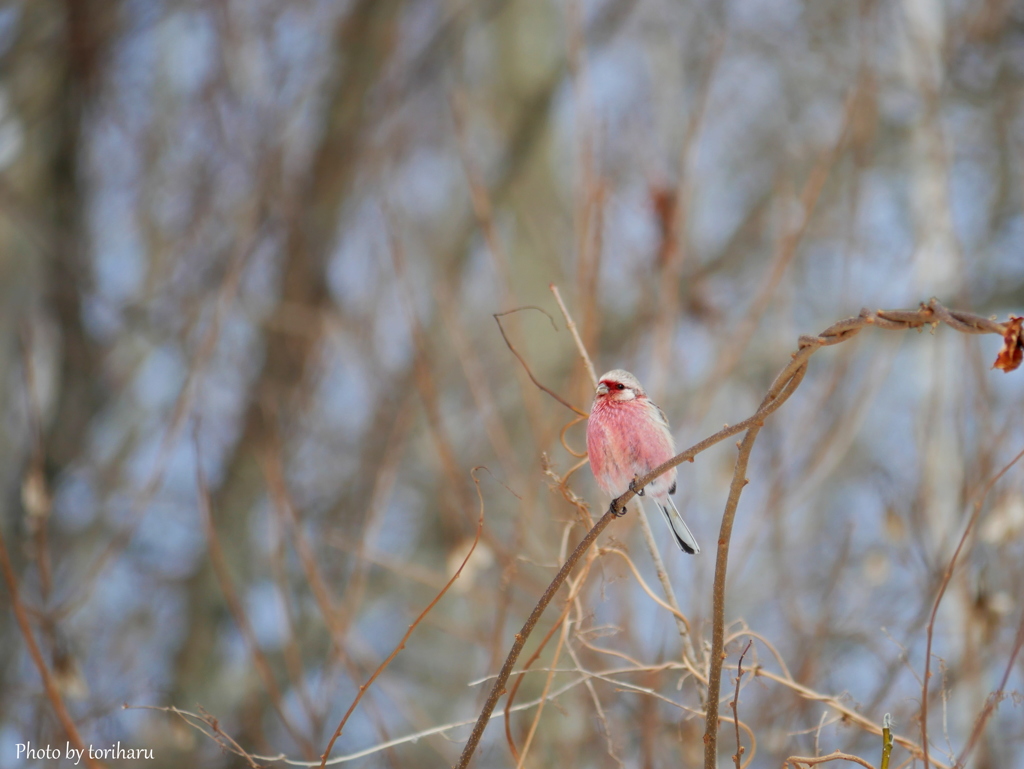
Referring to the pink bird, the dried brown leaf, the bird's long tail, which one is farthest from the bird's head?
the dried brown leaf

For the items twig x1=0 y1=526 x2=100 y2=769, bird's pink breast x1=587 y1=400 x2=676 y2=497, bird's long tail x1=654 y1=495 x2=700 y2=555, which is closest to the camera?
twig x1=0 y1=526 x2=100 y2=769

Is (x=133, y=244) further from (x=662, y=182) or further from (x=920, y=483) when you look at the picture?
(x=920, y=483)

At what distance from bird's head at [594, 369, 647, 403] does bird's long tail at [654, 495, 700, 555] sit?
39 cm

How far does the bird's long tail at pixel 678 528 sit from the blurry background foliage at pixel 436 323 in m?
0.45

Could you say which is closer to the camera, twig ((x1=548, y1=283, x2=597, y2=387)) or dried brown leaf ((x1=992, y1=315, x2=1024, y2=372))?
dried brown leaf ((x1=992, y1=315, x2=1024, y2=372))

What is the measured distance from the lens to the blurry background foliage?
3633 millimetres

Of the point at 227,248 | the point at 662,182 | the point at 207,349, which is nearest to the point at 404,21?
the point at 227,248

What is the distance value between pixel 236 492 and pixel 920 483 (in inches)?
163

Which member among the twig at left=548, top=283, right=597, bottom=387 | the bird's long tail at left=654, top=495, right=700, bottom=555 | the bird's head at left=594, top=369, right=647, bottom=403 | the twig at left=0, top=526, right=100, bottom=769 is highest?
the bird's head at left=594, top=369, right=647, bottom=403

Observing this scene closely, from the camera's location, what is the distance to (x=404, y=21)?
6.66 metres

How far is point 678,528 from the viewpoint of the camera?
102 inches

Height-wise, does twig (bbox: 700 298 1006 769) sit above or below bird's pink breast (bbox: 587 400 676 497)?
below

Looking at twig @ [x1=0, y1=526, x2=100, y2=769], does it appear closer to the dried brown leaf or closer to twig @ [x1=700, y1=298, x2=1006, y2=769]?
twig @ [x1=700, y1=298, x2=1006, y2=769]

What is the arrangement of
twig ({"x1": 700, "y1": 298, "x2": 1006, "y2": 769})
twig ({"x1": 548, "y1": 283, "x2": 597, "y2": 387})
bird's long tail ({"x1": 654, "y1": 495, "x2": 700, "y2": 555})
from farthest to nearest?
bird's long tail ({"x1": 654, "y1": 495, "x2": 700, "y2": 555}) < twig ({"x1": 548, "y1": 283, "x2": 597, "y2": 387}) < twig ({"x1": 700, "y1": 298, "x2": 1006, "y2": 769})
